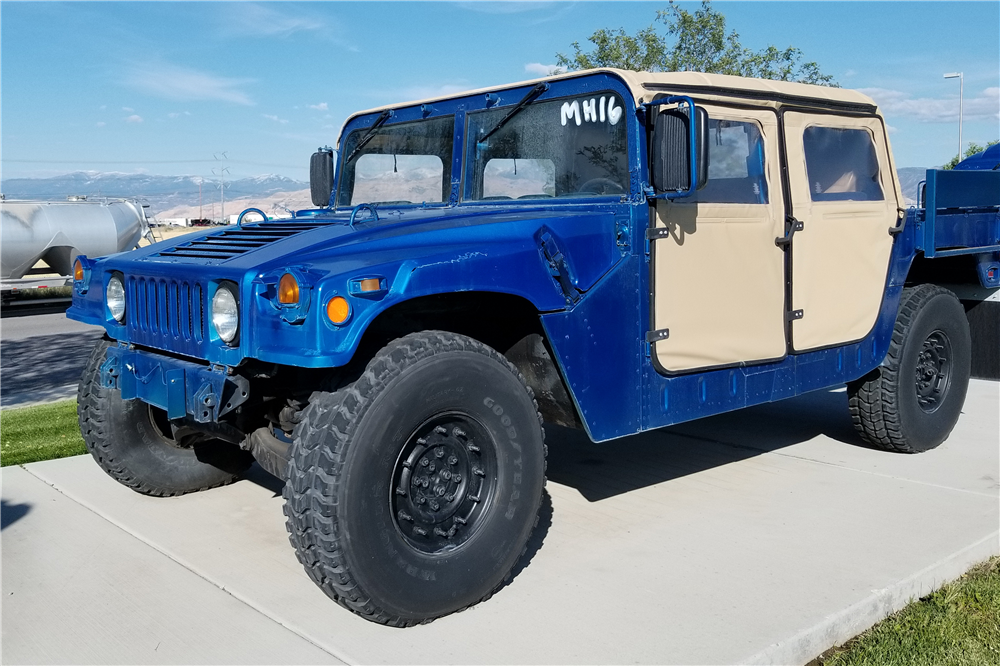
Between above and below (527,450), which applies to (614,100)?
above

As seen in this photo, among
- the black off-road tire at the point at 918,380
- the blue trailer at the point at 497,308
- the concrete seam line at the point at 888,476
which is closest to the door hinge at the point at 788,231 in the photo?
the blue trailer at the point at 497,308

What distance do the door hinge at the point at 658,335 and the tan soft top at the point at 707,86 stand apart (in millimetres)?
964

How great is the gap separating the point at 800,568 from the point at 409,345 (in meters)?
1.86

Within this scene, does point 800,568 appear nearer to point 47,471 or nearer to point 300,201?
point 300,201

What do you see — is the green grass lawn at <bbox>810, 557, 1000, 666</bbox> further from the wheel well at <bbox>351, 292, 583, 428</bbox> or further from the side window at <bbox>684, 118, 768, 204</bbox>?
the side window at <bbox>684, 118, 768, 204</bbox>

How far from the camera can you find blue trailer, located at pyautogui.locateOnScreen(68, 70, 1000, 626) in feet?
9.78

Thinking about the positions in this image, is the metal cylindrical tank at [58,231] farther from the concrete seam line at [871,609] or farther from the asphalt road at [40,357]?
the concrete seam line at [871,609]

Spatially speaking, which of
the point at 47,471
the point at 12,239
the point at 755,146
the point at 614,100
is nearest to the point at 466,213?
the point at 614,100

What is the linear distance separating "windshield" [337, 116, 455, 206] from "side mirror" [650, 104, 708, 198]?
1.24 meters

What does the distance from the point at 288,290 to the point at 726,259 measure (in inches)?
82.5

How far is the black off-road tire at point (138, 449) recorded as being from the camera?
4.24 metres

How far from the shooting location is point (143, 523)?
14.0 ft

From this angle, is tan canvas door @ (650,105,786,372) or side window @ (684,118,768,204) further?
side window @ (684,118,768,204)

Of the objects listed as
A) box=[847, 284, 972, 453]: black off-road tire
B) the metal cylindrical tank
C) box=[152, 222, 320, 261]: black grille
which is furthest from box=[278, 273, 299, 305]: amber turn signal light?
the metal cylindrical tank
